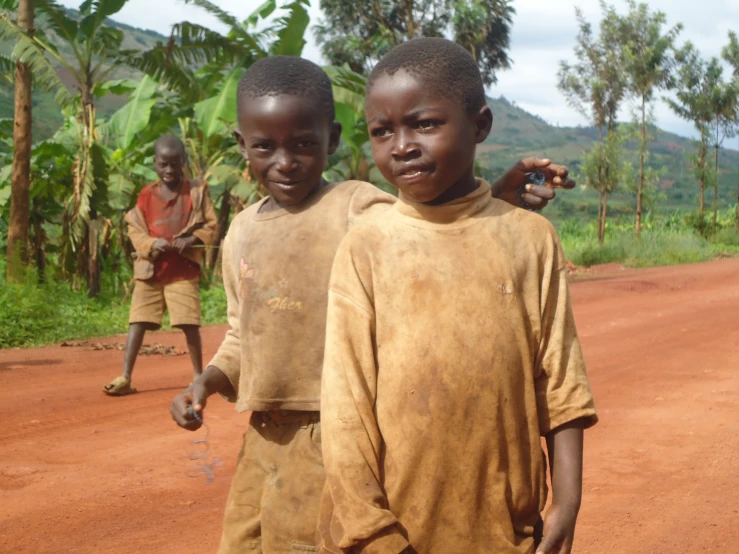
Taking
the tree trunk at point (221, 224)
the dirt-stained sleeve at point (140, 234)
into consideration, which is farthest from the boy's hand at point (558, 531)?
the tree trunk at point (221, 224)

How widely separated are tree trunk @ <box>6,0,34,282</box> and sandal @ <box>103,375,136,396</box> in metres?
4.54

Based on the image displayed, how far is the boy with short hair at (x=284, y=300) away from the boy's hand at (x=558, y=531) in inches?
33.6

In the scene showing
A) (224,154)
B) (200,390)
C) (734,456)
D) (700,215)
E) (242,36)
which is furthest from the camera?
(700,215)

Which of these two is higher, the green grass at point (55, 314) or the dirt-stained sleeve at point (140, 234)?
the dirt-stained sleeve at point (140, 234)

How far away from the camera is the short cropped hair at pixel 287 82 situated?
250 centimetres

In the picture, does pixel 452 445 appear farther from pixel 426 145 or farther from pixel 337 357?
pixel 426 145

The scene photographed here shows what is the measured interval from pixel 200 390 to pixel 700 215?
2657 centimetres

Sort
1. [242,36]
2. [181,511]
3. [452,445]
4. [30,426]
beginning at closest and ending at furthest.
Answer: [452,445], [181,511], [30,426], [242,36]

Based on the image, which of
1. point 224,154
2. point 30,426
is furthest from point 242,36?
point 30,426

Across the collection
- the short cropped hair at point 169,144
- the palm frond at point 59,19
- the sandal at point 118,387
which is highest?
the palm frond at point 59,19

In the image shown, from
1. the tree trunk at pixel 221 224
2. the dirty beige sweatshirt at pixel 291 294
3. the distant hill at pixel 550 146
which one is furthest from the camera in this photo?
the distant hill at pixel 550 146

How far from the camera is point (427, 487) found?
5.86ft

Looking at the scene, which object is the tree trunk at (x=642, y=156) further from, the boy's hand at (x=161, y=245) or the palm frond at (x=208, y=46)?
the boy's hand at (x=161, y=245)

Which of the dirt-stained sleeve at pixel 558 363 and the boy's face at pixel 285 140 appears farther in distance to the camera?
the boy's face at pixel 285 140
